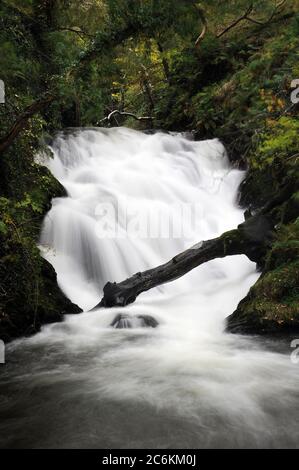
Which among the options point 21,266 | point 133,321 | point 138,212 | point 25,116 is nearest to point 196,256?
point 133,321

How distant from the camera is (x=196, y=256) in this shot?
6.49 m

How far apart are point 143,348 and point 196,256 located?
1.76m

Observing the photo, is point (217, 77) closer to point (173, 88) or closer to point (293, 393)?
point (173, 88)

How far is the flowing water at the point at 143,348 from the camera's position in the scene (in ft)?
11.5

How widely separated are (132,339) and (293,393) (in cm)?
227

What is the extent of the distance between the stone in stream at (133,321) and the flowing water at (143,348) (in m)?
0.02

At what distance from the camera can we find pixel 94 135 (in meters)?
13.4

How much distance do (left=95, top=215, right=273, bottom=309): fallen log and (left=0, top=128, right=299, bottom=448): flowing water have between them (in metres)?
0.29

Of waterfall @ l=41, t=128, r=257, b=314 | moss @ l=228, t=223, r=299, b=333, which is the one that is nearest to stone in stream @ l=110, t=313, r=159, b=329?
waterfall @ l=41, t=128, r=257, b=314

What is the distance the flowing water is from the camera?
3492 mm

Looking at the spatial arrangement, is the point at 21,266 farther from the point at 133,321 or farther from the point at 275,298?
the point at 275,298

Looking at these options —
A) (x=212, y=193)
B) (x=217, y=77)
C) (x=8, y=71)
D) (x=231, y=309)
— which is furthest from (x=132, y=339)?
(x=217, y=77)

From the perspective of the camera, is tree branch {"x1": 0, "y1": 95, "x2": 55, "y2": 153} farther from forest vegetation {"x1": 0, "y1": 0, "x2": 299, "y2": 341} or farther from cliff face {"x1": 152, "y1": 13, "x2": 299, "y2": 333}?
cliff face {"x1": 152, "y1": 13, "x2": 299, "y2": 333}

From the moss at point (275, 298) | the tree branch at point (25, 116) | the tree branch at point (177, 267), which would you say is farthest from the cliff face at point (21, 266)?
the moss at point (275, 298)
